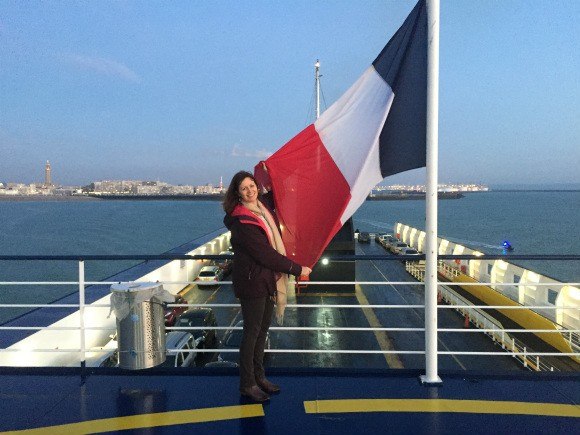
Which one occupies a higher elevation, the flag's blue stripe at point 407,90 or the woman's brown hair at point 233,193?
the flag's blue stripe at point 407,90

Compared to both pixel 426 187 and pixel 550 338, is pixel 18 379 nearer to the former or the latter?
pixel 426 187

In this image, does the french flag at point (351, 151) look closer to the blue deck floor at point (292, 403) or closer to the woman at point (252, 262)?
the woman at point (252, 262)

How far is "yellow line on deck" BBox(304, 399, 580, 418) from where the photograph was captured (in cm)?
270

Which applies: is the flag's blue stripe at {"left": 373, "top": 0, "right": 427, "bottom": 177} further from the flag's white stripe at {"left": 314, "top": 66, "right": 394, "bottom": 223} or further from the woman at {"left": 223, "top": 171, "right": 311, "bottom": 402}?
the woman at {"left": 223, "top": 171, "right": 311, "bottom": 402}

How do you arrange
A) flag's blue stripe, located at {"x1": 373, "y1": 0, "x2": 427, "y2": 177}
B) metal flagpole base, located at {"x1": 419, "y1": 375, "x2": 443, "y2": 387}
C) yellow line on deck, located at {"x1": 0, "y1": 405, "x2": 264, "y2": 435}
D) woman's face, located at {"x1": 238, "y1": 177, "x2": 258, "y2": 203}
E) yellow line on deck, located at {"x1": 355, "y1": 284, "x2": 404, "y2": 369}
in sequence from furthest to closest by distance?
yellow line on deck, located at {"x1": 355, "y1": 284, "x2": 404, "y2": 369} < metal flagpole base, located at {"x1": 419, "y1": 375, "x2": 443, "y2": 387} < flag's blue stripe, located at {"x1": 373, "y1": 0, "x2": 427, "y2": 177} < woman's face, located at {"x1": 238, "y1": 177, "x2": 258, "y2": 203} < yellow line on deck, located at {"x1": 0, "y1": 405, "x2": 264, "y2": 435}

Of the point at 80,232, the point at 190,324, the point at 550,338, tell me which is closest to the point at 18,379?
the point at 190,324

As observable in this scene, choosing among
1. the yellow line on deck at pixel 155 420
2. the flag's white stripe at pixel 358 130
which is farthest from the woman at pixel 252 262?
the flag's white stripe at pixel 358 130

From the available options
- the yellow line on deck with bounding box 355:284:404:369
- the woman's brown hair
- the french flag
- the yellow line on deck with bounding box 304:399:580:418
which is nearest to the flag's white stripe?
the french flag

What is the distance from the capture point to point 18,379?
3242 millimetres

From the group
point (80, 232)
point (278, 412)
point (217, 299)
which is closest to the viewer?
point (278, 412)

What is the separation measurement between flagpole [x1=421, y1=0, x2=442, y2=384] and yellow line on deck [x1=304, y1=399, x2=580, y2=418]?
37 centimetres

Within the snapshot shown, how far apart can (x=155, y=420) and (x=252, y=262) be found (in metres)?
1.20

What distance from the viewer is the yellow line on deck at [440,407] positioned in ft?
8.85

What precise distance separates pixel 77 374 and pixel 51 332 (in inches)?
289
